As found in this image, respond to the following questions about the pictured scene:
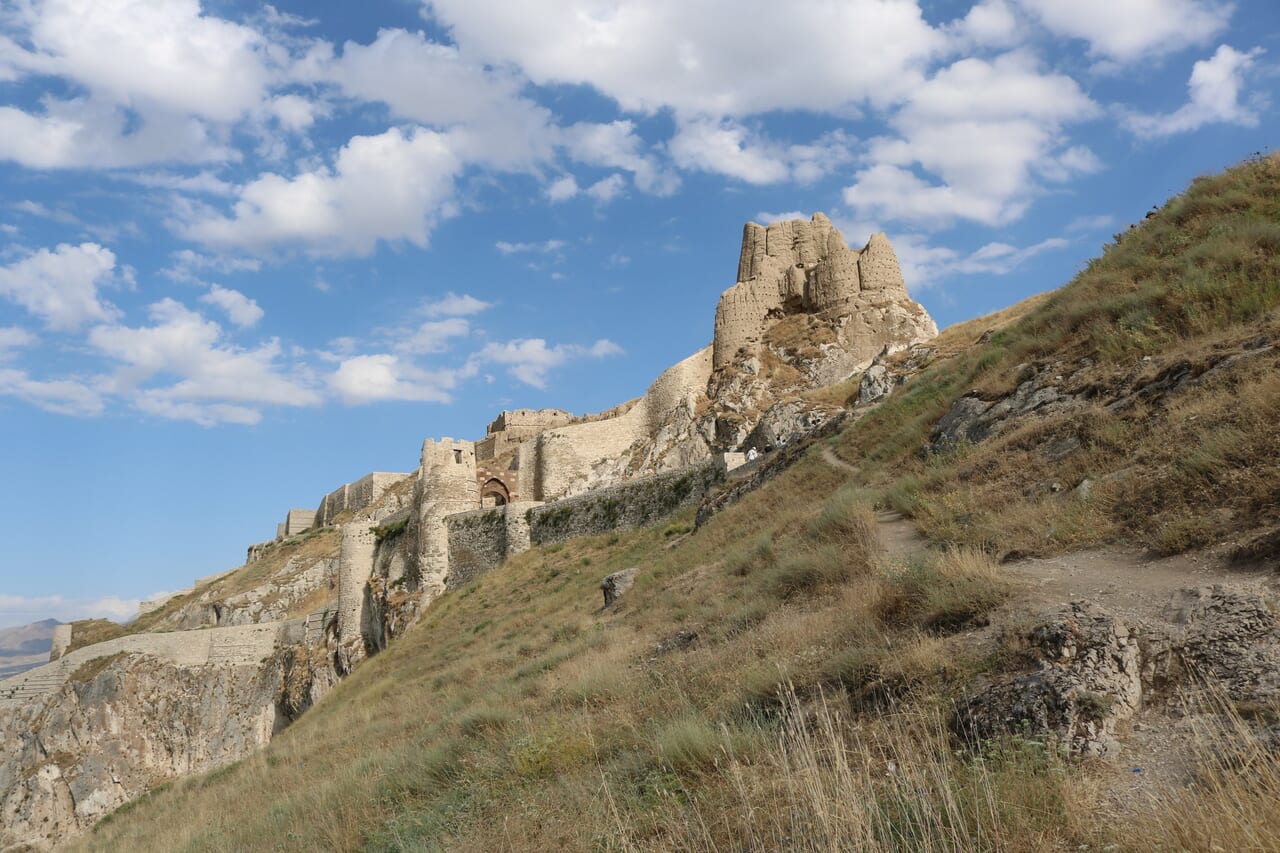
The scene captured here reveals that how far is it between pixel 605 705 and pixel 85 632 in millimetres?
43926

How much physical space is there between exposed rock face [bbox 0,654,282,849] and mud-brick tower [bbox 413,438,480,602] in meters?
8.23

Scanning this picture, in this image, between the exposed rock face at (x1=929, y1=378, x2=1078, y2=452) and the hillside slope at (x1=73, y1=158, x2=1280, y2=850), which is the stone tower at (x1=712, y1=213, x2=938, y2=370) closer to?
the hillside slope at (x1=73, y1=158, x2=1280, y2=850)

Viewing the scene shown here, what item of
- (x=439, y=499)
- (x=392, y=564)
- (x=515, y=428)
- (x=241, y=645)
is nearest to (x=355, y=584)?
(x=392, y=564)

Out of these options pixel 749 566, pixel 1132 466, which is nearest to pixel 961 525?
pixel 1132 466

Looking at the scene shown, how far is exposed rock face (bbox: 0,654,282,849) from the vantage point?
988 inches

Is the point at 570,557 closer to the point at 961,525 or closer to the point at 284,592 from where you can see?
the point at 961,525

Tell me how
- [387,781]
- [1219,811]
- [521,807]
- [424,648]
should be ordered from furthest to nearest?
1. [424,648]
2. [387,781]
3. [521,807]
4. [1219,811]

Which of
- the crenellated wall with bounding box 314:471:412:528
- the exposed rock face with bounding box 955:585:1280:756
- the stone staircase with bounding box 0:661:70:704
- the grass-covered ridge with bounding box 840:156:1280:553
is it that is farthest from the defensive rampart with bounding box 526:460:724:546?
the crenellated wall with bounding box 314:471:412:528

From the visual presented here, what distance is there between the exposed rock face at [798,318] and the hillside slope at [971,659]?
77.5ft

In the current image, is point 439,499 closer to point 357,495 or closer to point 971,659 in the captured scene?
point 971,659

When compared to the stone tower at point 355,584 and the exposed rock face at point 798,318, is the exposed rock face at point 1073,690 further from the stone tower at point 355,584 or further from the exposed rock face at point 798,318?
the exposed rock face at point 798,318

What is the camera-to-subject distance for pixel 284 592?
128 feet

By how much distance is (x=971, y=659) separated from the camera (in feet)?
14.4

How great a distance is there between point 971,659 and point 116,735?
3187 centimetres
